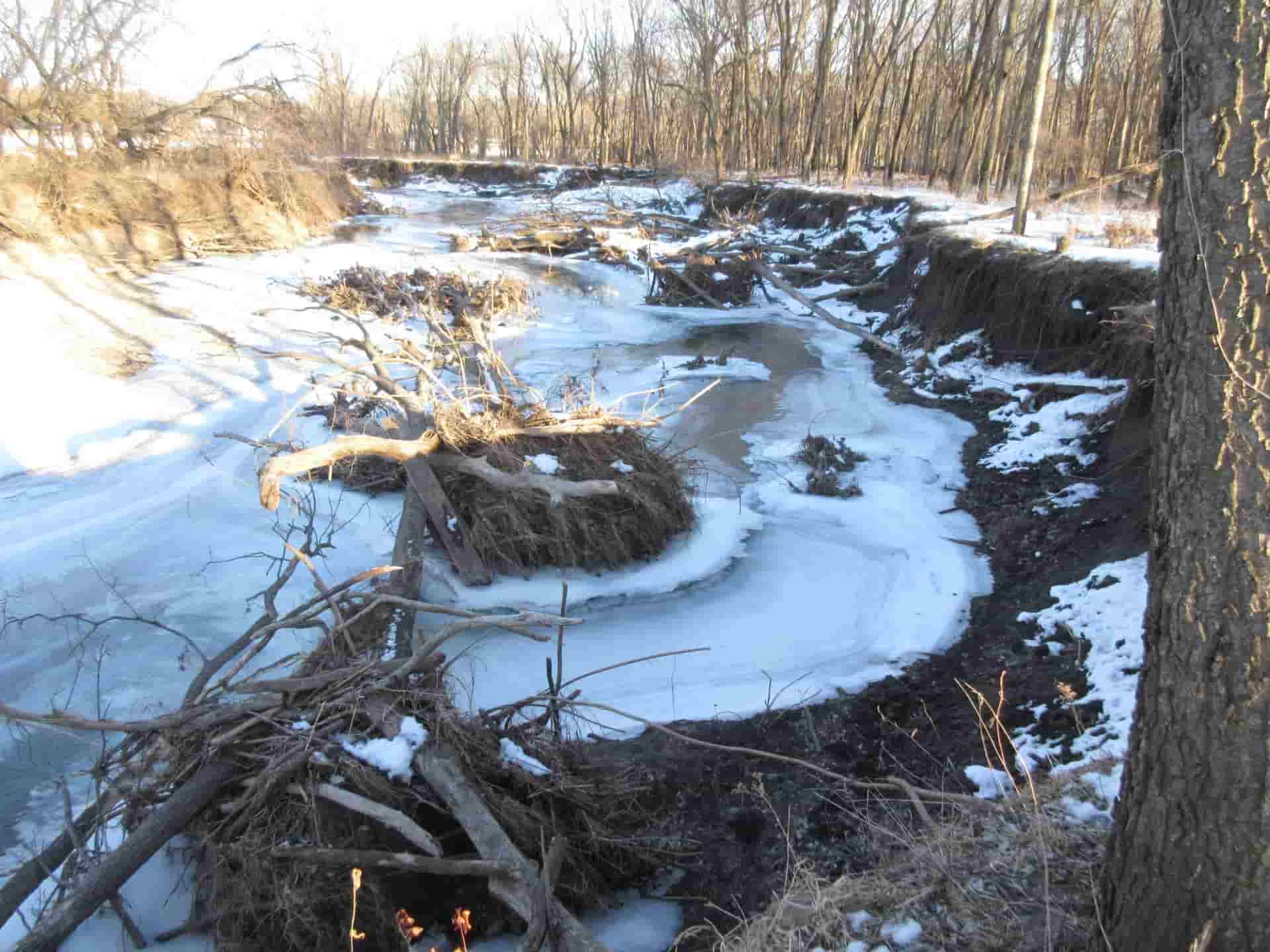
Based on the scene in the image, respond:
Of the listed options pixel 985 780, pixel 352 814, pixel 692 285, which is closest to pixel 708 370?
pixel 692 285

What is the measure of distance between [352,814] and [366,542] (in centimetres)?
404

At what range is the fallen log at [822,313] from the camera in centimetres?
1308

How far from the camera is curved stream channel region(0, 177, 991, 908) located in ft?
17.4

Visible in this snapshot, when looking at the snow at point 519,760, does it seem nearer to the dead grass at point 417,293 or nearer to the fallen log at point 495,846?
the fallen log at point 495,846

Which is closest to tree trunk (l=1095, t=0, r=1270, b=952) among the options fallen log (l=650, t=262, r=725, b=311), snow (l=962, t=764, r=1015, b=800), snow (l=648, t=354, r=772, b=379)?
snow (l=962, t=764, r=1015, b=800)

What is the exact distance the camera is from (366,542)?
7.02 metres

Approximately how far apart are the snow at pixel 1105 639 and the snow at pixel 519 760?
2.23 m

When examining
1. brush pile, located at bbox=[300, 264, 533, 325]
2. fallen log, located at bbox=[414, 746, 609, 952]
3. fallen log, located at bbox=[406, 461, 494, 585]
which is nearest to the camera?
fallen log, located at bbox=[414, 746, 609, 952]

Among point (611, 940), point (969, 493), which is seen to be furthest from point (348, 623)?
point (969, 493)

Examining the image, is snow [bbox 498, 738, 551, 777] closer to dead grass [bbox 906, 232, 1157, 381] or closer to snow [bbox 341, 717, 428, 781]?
snow [bbox 341, 717, 428, 781]

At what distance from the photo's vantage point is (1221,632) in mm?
1849

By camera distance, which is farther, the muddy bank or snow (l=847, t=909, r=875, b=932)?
the muddy bank

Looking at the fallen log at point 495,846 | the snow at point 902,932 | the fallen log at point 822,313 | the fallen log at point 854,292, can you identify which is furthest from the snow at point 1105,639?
the fallen log at point 854,292

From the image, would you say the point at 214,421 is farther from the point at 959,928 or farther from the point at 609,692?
the point at 959,928
